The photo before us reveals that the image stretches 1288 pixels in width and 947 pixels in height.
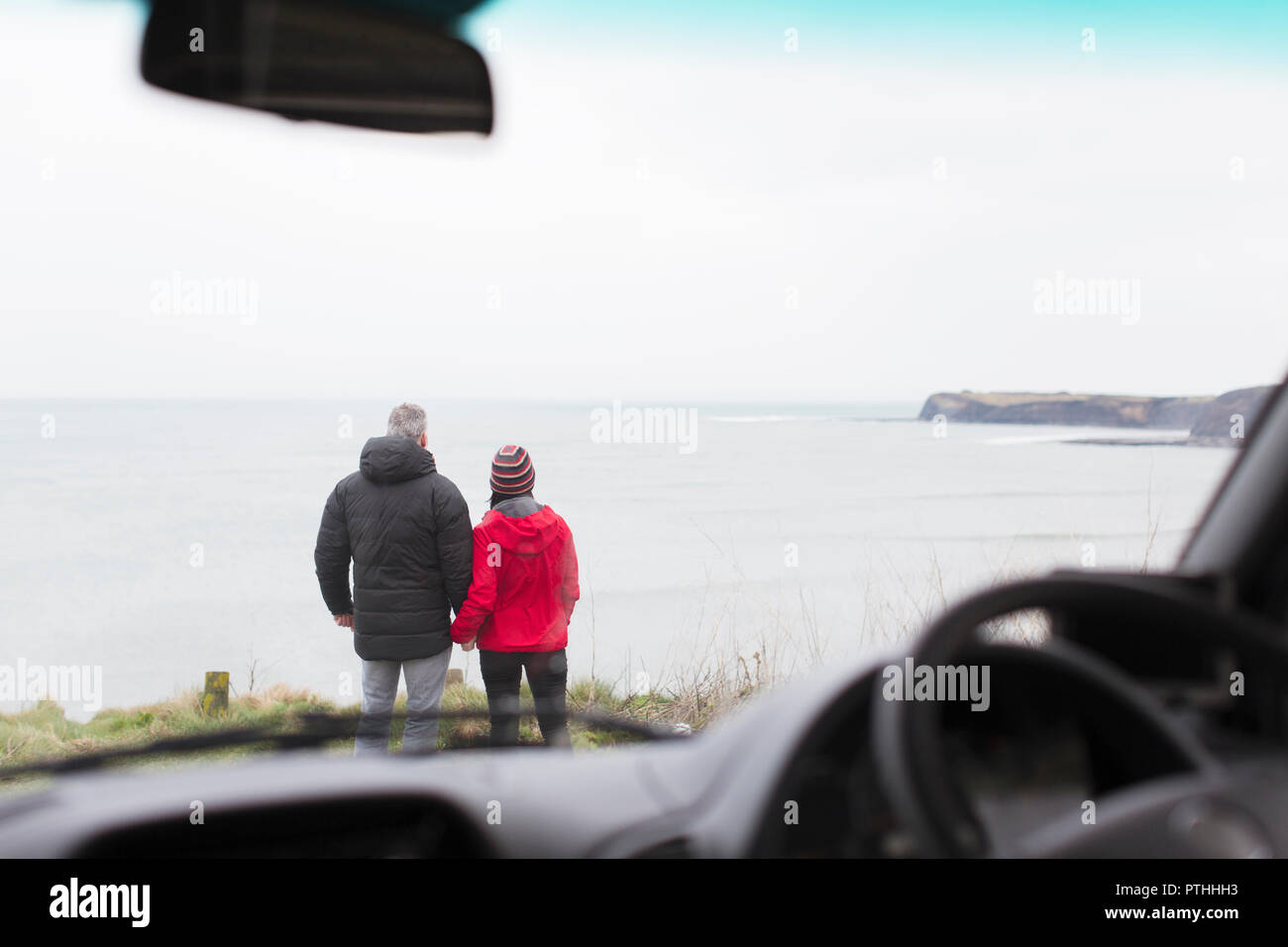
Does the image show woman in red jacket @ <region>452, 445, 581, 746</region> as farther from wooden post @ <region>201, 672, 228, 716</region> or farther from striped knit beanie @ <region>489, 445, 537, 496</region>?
wooden post @ <region>201, 672, 228, 716</region>

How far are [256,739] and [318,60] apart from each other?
1.44m

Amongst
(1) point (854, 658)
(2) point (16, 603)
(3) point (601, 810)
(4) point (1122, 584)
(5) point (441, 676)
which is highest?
(4) point (1122, 584)

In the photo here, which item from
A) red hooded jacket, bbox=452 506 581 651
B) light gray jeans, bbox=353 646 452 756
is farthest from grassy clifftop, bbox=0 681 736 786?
red hooded jacket, bbox=452 506 581 651

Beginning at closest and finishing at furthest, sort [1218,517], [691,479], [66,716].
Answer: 1. [1218,517]
2. [66,716]
3. [691,479]

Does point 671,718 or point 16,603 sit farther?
point 16,603

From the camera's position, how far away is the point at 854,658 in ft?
4.96

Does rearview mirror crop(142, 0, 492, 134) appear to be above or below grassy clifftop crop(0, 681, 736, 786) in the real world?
above

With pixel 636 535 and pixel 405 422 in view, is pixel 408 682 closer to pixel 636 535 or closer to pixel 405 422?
pixel 405 422

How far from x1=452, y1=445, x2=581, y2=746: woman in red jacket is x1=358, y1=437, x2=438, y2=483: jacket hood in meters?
0.42

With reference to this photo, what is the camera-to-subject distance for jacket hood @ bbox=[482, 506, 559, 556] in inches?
208

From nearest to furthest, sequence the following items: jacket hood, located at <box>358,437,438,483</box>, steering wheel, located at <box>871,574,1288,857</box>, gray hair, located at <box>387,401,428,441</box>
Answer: steering wheel, located at <box>871,574,1288,857</box> < jacket hood, located at <box>358,437,438,483</box> < gray hair, located at <box>387,401,428,441</box>

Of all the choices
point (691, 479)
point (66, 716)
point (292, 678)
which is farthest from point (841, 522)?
point (66, 716)
